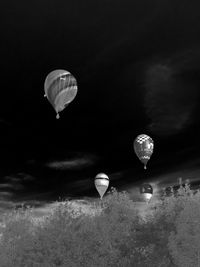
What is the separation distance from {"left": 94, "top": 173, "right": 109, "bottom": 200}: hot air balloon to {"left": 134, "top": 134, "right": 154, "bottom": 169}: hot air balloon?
12.5 meters

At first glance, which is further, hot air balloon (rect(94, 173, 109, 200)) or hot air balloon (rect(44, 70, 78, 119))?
hot air balloon (rect(94, 173, 109, 200))

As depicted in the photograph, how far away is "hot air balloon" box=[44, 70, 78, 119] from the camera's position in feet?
141

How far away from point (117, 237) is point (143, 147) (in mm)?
18442

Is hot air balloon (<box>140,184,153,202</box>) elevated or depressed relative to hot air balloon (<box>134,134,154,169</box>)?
depressed

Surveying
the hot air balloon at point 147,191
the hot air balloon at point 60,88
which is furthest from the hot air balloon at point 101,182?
the hot air balloon at point 60,88

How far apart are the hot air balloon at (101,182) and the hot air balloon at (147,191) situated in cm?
550

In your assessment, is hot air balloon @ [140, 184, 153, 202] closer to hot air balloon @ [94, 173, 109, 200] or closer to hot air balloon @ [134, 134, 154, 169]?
hot air balloon @ [94, 173, 109, 200]

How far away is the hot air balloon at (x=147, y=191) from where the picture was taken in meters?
74.6

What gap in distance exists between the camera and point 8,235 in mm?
60000

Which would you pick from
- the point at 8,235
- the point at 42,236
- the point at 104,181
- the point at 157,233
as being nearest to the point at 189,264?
the point at 157,233

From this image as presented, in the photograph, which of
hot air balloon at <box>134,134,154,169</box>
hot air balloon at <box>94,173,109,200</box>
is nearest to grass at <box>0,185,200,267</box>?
hot air balloon at <box>134,134,154,169</box>

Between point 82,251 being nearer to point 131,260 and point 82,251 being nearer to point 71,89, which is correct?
point 131,260

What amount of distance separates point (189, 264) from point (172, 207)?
6.76m

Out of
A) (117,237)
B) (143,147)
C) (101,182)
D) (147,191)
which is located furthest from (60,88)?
(147,191)
